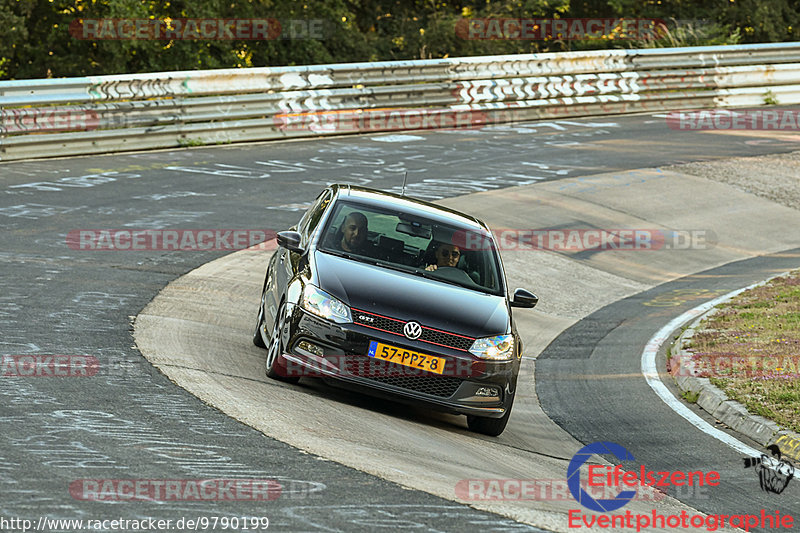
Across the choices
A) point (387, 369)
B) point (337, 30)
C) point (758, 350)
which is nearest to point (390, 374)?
point (387, 369)

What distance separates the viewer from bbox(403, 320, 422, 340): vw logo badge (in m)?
8.22

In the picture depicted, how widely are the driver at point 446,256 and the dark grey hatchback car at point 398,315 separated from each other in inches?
0.5

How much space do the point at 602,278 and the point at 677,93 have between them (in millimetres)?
13029

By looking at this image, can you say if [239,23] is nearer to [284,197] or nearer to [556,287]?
[284,197]

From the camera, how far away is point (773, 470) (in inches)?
325

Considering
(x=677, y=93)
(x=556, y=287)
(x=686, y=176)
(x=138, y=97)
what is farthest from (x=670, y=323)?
(x=677, y=93)

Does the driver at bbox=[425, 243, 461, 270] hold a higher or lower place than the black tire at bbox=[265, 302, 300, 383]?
higher

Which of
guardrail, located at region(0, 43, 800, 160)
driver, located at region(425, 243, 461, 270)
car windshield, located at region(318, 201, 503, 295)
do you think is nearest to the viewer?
car windshield, located at region(318, 201, 503, 295)

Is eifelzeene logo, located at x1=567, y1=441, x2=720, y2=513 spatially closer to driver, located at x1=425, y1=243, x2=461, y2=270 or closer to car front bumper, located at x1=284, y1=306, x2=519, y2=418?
car front bumper, located at x1=284, y1=306, x2=519, y2=418

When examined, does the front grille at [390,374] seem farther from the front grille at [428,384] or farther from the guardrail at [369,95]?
the guardrail at [369,95]

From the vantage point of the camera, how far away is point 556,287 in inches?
590

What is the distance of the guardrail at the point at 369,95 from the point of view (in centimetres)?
1864

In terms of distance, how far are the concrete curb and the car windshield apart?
2357 mm

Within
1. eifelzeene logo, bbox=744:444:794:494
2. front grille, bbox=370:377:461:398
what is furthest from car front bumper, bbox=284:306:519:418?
eifelzeene logo, bbox=744:444:794:494
